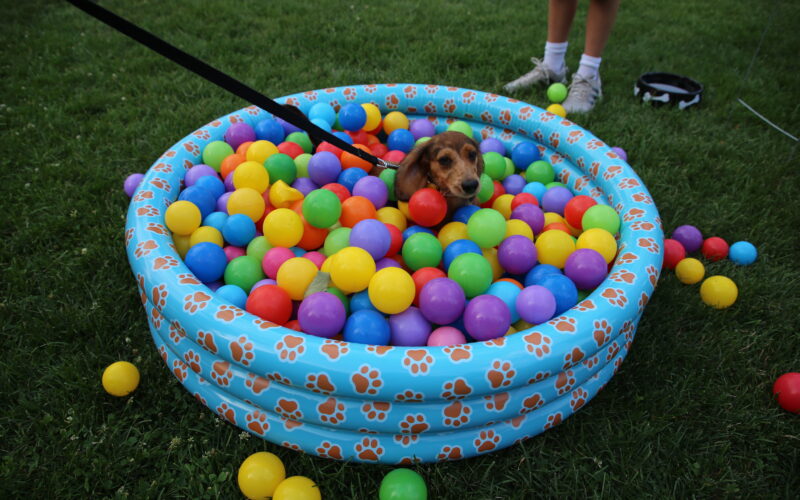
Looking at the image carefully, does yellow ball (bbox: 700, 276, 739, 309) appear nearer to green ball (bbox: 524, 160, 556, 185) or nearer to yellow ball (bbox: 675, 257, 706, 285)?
yellow ball (bbox: 675, 257, 706, 285)

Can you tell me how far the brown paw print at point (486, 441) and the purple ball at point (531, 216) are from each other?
113 centimetres

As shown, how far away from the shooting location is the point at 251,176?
2.68m

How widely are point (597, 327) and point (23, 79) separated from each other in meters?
5.08

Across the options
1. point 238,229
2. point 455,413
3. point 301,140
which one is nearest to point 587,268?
point 455,413

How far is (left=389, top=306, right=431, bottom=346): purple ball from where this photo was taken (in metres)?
2.04

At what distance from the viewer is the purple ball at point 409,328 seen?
204cm

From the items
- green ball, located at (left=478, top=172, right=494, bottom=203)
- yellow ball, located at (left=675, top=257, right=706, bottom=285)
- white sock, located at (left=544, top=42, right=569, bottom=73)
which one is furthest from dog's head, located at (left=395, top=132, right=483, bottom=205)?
white sock, located at (left=544, top=42, right=569, bottom=73)

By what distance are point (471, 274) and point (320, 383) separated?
0.79 m

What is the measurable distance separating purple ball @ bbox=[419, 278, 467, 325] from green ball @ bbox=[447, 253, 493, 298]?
11 cm

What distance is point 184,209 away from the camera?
95.1 inches

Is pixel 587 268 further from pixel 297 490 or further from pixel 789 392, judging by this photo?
pixel 297 490

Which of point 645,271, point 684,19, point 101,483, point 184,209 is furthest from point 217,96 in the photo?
point 684,19

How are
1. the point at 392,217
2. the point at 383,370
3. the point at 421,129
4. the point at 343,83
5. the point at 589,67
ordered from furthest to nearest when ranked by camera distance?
the point at 343,83 < the point at 589,67 < the point at 421,129 < the point at 392,217 < the point at 383,370

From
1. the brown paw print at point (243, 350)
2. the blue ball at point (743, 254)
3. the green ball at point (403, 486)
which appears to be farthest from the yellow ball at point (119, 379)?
→ the blue ball at point (743, 254)
